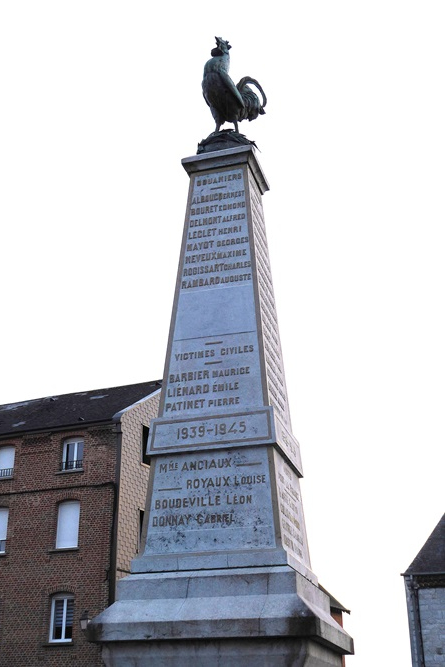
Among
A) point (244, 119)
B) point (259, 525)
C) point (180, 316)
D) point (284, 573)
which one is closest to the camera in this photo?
point (284, 573)

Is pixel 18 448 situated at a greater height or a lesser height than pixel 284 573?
greater

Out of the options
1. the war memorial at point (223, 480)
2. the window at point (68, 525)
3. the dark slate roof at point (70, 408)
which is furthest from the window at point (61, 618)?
the war memorial at point (223, 480)

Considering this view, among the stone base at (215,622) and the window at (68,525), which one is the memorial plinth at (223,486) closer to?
the stone base at (215,622)

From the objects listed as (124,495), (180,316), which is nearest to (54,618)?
(124,495)

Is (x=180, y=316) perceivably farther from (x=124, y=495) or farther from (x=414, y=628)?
(x=414, y=628)

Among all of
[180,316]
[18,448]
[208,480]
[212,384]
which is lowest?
[208,480]

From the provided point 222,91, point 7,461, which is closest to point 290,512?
point 222,91

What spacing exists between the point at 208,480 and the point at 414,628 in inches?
917

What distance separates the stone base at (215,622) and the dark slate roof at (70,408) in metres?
21.4

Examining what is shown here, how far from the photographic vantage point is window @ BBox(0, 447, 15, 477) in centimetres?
3173

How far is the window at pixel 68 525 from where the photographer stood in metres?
29.5

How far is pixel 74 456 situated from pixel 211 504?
21802mm

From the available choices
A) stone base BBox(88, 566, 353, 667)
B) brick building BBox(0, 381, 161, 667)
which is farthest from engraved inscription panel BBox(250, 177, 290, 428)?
brick building BBox(0, 381, 161, 667)

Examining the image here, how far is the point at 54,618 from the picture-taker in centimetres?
2834
